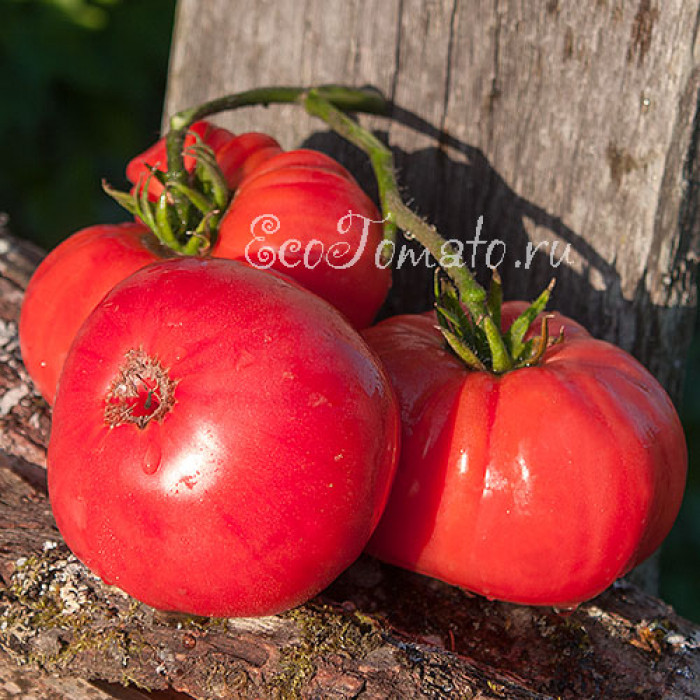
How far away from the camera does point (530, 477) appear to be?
1.35 meters

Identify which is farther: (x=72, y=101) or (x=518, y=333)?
(x=72, y=101)

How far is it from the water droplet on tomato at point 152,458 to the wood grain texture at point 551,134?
1.08m

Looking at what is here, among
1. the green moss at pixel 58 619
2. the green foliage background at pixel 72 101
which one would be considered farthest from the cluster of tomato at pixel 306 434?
the green foliage background at pixel 72 101

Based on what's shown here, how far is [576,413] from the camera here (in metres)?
1.38

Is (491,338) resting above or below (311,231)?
below

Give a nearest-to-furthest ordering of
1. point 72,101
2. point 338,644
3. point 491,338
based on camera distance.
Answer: point 338,644 < point 491,338 < point 72,101

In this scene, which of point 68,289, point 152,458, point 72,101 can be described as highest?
point 72,101

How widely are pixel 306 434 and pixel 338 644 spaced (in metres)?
0.34

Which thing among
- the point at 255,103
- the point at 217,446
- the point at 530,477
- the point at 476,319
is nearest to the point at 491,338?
the point at 476,319

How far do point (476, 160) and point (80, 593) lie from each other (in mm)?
1223

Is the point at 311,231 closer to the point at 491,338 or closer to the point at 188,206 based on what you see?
the point at 188,206

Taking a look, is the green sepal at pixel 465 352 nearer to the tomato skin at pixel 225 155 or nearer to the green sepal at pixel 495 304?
the green sepal at pixel 495 304

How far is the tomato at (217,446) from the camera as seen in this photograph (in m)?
1.18

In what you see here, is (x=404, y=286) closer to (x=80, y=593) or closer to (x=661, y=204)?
(x=661, y=204)
